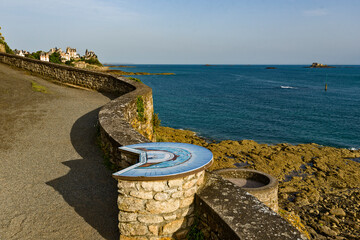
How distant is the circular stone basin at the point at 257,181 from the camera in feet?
33.4

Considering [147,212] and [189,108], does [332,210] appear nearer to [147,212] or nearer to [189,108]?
[147,212]

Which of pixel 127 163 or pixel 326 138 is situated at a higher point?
pixel 127 163

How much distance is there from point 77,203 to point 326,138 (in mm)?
25549

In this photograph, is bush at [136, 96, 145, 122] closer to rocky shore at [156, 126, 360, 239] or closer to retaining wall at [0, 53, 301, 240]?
retaining wall at [0, 53, 301, 240]

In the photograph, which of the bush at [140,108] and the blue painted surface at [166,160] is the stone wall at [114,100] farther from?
the blue painted surface at [166,160]

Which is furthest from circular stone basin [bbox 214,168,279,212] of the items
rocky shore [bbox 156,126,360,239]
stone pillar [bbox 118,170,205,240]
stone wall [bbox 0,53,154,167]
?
stone pillar [bbox 118,170,205,240]

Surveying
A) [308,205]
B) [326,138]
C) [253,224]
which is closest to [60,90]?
[253,224]

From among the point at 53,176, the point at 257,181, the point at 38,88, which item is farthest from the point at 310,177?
the point at 38,88

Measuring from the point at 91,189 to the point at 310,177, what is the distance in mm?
15417

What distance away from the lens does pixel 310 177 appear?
16609 millimetres

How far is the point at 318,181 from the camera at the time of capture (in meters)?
16.1

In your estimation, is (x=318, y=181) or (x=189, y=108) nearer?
(x=318, y=181)

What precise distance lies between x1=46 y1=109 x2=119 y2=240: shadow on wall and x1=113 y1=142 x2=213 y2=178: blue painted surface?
3.70 ft

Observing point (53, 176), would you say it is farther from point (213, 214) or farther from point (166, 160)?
point (213, 214)
